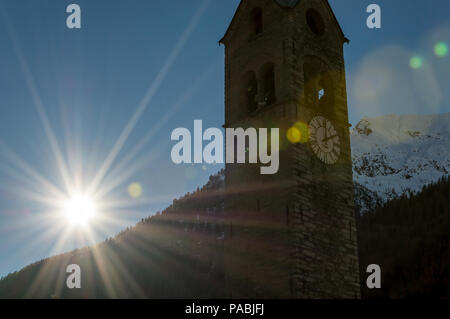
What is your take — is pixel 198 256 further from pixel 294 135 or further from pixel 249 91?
pixel 294 135

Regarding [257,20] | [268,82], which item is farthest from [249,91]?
[257,20]

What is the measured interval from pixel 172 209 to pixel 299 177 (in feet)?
263

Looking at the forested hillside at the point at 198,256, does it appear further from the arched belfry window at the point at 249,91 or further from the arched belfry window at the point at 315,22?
the arched belfry window at the point at 315,22

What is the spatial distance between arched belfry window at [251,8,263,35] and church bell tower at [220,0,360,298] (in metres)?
0.05

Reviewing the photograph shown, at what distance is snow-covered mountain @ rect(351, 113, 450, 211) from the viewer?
311 ft

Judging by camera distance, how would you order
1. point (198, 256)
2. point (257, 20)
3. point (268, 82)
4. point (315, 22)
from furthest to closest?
point (198, 256) → point (257, 20) → point (315, 22) → point (268, 82)

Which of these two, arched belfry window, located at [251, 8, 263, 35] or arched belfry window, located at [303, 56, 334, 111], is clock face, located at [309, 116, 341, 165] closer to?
arched belfry window, located at [303, 56, 334, 111]

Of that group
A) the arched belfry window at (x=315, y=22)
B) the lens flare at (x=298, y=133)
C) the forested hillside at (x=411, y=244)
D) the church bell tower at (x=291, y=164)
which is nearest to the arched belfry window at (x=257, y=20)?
the church bell tower at (x=291, y=164)

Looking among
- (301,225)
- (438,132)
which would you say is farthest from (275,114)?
(438,132)

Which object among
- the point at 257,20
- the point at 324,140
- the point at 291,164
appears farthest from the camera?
the point at 257,20

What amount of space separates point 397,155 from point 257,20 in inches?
4025

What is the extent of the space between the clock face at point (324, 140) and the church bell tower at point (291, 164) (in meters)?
0.04

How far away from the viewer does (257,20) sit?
84.9ft

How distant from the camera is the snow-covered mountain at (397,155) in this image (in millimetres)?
94812
